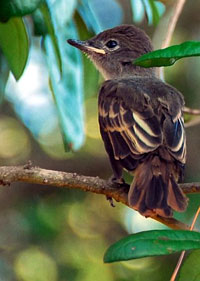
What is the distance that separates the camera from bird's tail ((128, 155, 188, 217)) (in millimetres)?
3824

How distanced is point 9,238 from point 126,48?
8.78ft

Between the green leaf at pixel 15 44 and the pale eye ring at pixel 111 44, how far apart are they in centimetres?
166

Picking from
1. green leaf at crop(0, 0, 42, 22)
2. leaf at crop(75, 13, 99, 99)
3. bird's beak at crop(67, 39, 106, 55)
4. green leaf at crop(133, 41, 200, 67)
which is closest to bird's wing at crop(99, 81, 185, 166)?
leaf at crop(75, 13, 99, 99)

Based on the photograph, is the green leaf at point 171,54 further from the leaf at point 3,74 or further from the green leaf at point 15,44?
the leaf at point 3,74

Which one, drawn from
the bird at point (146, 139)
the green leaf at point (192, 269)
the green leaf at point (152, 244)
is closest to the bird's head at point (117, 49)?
the bird at point (146, 139)

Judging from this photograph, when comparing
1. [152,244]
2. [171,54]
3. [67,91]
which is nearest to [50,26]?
[67,91]

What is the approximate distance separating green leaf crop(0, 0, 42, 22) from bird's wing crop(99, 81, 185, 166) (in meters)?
0.92

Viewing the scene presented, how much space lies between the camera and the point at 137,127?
4.20 m

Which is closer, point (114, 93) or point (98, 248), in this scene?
point (114, 93)

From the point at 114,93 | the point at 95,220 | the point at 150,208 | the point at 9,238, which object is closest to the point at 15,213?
the point at 9,238

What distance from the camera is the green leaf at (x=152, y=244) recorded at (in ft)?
8.20

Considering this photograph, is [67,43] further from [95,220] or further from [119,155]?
[95,220]

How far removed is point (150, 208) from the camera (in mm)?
3830

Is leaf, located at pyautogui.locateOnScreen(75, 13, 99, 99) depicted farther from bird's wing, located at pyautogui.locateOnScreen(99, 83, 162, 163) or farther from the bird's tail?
the bird's tail
